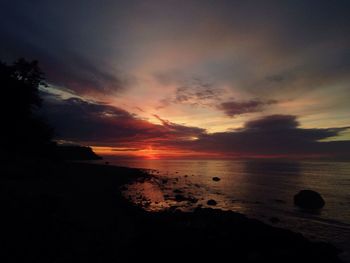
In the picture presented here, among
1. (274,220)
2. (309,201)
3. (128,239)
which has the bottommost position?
(274,220)

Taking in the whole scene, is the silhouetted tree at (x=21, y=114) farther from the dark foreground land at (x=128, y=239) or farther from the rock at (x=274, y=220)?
the rock at (x=274, y=220)

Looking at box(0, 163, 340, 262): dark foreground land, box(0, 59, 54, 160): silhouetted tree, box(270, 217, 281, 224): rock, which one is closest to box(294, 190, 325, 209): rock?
box(270, 217, 281, 224): rock

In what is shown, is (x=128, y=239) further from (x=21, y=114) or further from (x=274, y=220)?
(x=21, y=114)

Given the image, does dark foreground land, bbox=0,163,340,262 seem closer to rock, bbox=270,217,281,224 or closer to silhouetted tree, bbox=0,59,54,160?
rock, bbox=270,217,281,224

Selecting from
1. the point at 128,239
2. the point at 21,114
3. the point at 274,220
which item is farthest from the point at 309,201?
the point at 21,114

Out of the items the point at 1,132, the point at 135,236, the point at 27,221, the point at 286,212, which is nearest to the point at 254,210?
the point at 286,212

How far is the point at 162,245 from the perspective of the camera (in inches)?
559

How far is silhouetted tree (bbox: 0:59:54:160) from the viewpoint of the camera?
3881cm

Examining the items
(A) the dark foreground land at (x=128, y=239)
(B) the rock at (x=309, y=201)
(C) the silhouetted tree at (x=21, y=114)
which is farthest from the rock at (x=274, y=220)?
(C) the silhouetted tree at (x=21, y=114)

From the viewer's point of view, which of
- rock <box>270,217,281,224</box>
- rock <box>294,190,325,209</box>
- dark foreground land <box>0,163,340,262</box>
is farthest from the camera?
rock <box>294,190,325,209</box>

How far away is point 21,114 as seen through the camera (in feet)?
137

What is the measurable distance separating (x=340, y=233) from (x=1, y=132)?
49682 mm

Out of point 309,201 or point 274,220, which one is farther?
point 309,201

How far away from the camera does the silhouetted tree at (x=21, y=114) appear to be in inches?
1528
